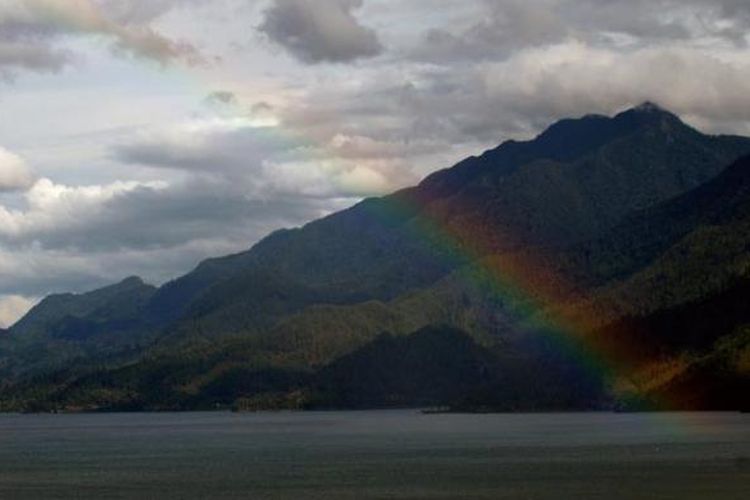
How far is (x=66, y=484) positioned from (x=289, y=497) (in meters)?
45.3

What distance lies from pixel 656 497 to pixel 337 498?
37.0m

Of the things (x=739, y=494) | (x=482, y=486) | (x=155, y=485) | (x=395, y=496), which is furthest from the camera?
(x=155, y=485)

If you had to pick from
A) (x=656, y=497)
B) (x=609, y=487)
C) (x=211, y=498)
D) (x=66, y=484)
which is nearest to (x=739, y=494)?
(x=656, y=497)

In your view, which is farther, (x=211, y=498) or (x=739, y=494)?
(x=211, y=498)

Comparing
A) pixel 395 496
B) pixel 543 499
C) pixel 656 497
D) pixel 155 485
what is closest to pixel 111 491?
pixel 155 485

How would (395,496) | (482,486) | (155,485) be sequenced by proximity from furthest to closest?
(155,485) < (482,486) < (395,496)

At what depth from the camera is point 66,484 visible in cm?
19975

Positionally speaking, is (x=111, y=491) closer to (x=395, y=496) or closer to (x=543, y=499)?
(x=395, y=496)

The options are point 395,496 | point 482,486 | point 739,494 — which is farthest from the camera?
point 482,486

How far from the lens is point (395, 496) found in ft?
544

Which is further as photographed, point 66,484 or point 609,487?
point 66,484

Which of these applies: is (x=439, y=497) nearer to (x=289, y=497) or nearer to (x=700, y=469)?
(x=289, y=497)

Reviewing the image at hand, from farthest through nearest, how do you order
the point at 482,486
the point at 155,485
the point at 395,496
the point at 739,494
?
the point at 155,485
the point at 482,486
the point at 395,496
the point at 739,494

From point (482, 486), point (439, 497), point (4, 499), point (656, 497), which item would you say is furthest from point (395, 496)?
point (4, 499)
